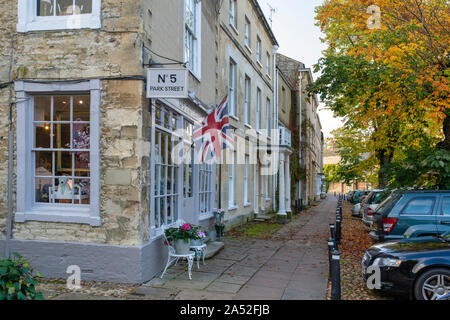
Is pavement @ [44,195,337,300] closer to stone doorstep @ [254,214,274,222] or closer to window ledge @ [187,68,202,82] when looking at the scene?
window ledge @ [187,68,202,82]

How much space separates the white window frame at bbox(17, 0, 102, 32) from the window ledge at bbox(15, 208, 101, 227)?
133 inches

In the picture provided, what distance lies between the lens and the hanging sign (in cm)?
698

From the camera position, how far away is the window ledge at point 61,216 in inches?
276

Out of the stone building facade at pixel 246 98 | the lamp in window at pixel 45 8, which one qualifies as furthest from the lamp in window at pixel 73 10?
the stone building facade at pixel 246 98

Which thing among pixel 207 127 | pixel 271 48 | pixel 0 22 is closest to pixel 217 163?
pixel 207 127

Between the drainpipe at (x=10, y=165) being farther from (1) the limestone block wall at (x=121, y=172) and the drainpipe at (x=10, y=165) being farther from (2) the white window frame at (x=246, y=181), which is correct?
(2) the white window frame at (x=246, y=181)

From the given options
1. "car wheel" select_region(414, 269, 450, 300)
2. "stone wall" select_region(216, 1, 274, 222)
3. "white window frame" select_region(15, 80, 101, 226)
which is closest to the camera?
"car wheel" select_region(414, 269, 450, 300)

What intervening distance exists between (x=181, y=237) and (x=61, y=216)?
2217mm

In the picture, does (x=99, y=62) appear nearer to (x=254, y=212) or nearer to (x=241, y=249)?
(x=241, y=249)

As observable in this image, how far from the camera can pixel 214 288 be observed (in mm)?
6840

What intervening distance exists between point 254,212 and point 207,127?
8575 millimetres

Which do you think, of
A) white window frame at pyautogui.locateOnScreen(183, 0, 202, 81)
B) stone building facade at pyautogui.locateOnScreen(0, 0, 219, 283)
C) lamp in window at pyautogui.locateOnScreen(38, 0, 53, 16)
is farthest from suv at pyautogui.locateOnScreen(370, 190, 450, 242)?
lamp in window at pyautogui.locateOnScreen(38, 0, 53, 16)

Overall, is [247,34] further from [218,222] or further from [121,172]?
Result: [121,172]

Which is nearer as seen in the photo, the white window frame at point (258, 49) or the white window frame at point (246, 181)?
the white window frame at point (246, 181)
